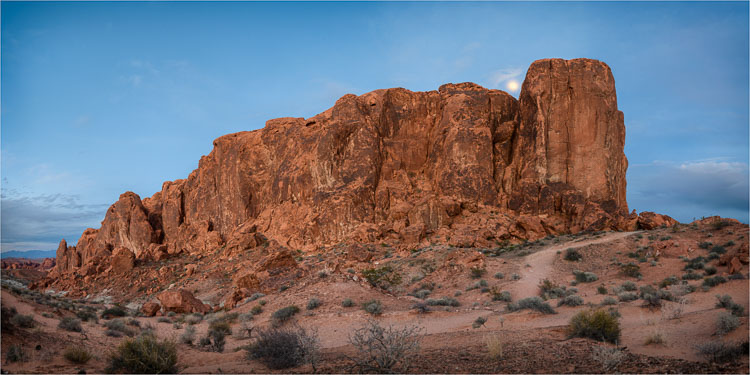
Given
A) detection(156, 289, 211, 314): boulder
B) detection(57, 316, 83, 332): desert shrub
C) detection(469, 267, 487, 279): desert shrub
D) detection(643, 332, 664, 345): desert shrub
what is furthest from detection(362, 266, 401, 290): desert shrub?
Answer: detection(643, 332, 664, 345): desert shrub

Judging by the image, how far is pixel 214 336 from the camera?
464 inches

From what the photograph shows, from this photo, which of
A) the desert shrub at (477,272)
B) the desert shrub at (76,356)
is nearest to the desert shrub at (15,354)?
the desert shrub at (76,356)

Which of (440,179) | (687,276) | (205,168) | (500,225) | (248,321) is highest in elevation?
(205,168)

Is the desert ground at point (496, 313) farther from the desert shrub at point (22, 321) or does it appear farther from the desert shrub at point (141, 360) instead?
the desert shrub at point (141, 360)

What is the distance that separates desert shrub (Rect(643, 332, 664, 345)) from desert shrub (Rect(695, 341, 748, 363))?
4.27ft

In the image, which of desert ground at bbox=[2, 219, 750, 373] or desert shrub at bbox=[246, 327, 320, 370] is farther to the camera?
desert shrub at bbox=[246, 327, 320, 370]

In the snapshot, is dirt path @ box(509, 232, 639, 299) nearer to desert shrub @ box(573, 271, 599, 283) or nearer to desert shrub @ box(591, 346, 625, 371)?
desert shrub @ box(573, 271, 599, 283)

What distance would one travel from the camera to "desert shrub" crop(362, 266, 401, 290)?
973 inches

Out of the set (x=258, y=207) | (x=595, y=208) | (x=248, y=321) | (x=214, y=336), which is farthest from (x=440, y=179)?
(x=214, y=336)

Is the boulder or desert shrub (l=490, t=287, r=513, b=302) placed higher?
desert shrub (l=490, t=287, r=513, b=302)

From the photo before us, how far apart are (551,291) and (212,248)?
43.1 m

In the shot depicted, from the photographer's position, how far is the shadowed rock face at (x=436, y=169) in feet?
133

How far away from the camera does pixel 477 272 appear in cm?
2409

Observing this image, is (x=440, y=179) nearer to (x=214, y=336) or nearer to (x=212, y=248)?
Result: (x=212, y=248)
